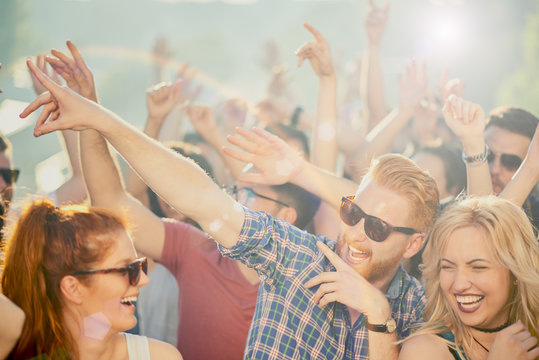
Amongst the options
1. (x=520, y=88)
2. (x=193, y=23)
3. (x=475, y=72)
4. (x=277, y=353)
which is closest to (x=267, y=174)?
(x=277, y=353)

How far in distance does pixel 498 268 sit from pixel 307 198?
1.36 meters

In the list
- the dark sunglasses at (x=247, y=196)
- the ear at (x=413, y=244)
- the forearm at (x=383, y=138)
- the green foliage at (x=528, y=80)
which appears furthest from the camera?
the green foliage at (x=528, y=80)

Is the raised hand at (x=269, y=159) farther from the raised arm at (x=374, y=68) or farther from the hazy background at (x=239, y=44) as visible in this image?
the raised arm at (x=374, y=68)

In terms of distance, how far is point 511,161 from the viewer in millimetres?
3678

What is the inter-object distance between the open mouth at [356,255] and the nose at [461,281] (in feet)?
1.46

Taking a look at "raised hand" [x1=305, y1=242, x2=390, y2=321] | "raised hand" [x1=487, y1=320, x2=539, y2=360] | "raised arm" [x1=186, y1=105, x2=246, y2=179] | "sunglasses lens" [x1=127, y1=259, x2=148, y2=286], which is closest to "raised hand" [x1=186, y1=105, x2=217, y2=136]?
"raised arm" [x1=186, y1=105, x2=246, y2=179]

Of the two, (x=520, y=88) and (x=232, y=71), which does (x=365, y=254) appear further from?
(x=232, y=71)

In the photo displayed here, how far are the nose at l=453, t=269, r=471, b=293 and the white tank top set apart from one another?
1533 mm

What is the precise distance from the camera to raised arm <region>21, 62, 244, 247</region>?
6.12 ft

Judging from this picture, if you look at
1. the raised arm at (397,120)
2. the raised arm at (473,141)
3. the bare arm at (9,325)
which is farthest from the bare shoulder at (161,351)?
the raised arm at (397,120)

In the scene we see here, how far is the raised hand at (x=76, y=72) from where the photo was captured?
2977 mm

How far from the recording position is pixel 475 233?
260 centimetres

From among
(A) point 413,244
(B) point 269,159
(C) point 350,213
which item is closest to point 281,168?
(B) point 269,159

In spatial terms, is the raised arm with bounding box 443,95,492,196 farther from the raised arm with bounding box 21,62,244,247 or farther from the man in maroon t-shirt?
the raised arm with bounding box 21,62,244,247
